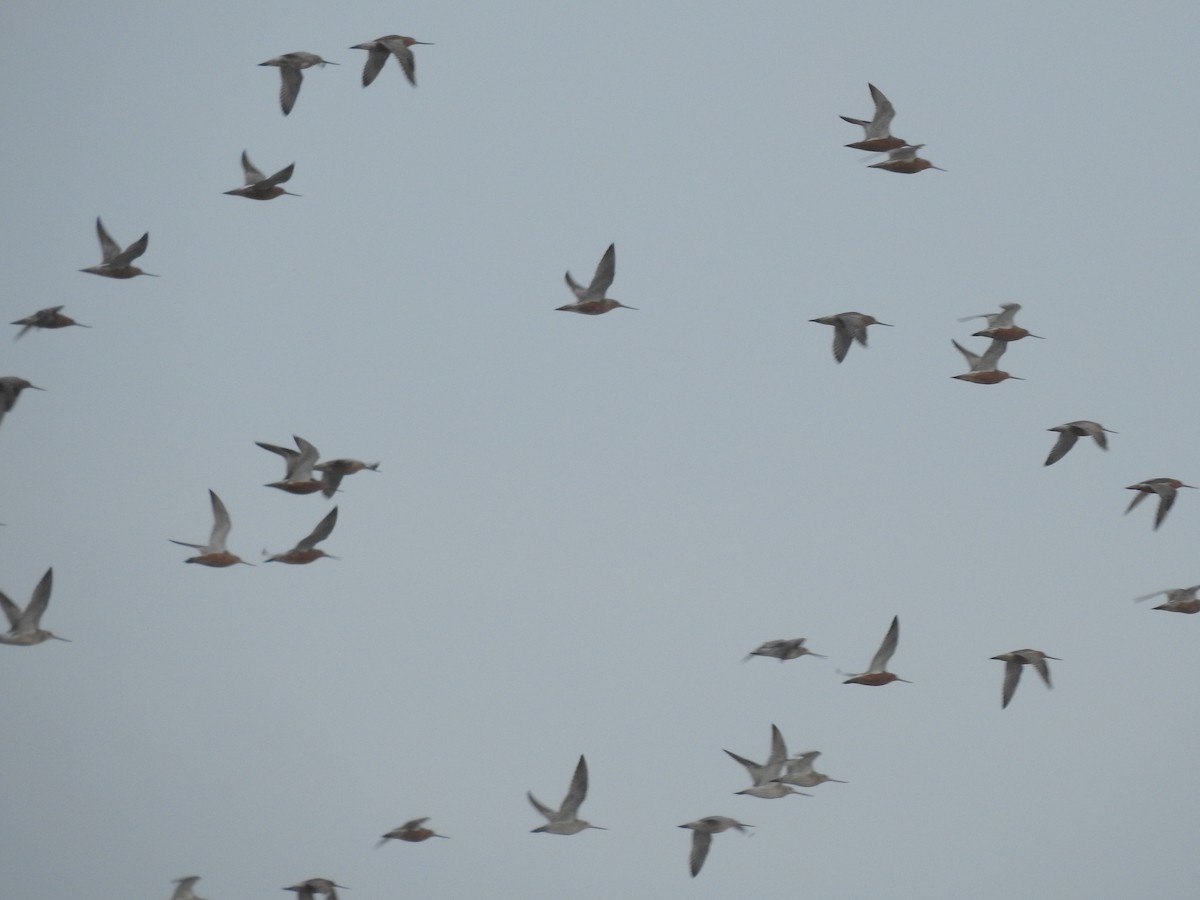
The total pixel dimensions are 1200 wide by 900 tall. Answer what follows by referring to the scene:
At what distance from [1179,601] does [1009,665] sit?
4014 millimetres

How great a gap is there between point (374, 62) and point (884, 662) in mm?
16366

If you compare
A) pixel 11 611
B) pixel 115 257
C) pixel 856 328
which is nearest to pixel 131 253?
pixel 115 257

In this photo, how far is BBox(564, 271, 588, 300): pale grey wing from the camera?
39.4 m

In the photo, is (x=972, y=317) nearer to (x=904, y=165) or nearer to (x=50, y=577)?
(x=904, y=165)

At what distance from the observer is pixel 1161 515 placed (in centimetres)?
3897

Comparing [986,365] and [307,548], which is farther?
[986,365]

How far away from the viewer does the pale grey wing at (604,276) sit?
38.2m

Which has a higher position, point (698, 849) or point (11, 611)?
point (11, 611)

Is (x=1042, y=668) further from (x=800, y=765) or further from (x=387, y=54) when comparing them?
(x=387, y=54)

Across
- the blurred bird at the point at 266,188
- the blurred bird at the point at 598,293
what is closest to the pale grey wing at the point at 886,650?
the blurred bird at the point at 598,293

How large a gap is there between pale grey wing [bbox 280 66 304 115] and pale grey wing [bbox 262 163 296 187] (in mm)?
1612

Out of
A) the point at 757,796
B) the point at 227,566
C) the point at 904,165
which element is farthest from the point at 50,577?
the point at 904,165

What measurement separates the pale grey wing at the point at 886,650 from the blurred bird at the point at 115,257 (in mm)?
16990

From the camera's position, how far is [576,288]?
39.7 m
